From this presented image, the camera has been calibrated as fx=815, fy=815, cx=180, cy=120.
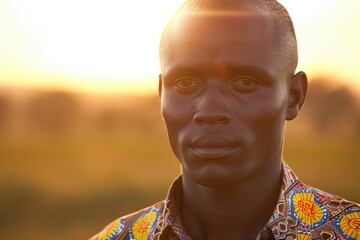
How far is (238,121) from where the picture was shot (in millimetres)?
4223

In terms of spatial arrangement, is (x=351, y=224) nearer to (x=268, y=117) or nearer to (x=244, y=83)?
(x=268, y=117)

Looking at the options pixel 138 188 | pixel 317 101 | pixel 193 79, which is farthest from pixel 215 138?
pixel 317 101

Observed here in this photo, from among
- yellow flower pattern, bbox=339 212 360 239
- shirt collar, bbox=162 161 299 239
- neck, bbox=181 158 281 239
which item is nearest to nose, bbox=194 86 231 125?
neck, bbox=181 158 281 239

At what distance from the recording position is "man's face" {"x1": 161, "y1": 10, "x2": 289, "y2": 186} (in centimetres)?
422

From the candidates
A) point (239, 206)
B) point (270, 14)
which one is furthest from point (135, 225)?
point (270, 14)

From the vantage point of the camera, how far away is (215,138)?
4188 mm

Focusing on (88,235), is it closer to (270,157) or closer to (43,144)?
(270,157)

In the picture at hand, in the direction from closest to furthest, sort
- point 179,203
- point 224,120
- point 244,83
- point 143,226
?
point 224,120, point 244,83, point 179,203, point 143,226

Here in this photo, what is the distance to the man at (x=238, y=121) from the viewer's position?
13.9ft

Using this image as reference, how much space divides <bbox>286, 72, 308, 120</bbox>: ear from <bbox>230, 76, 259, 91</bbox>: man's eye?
1.18 ft

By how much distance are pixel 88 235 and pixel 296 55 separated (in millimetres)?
15389

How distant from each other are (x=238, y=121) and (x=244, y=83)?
217mm

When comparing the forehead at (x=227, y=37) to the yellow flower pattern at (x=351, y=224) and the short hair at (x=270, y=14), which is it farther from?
the yellow flower pattern at (x=351, y=224)

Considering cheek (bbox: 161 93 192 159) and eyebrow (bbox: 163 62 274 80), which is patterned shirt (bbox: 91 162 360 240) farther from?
eyebrow (bbox: 163 62 274 80)
